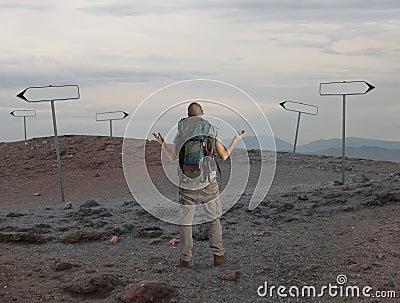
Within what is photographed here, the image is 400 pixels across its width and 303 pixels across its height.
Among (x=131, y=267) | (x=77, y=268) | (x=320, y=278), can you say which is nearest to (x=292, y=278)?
(x=320, y=278)

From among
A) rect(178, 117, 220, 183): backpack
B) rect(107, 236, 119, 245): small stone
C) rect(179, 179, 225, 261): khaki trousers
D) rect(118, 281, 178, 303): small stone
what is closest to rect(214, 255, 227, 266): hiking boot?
rect(179, 179, 225, 261): khaki trousers

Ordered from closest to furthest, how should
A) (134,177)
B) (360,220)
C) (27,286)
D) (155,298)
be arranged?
(155,298), (27,286), (134,177), (360,220)

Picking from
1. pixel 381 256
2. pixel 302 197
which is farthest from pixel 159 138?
pixel 302 197

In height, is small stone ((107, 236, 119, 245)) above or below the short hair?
below

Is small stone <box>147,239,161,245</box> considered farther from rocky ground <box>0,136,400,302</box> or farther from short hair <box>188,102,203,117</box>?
short hair <box>188,102,203,117</box>

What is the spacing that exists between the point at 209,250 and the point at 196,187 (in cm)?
165

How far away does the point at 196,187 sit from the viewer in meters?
7.50

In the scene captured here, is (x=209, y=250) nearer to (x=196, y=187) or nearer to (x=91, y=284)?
(x=196, y=187)

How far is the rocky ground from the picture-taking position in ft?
22.2

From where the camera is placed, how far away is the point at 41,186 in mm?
19172

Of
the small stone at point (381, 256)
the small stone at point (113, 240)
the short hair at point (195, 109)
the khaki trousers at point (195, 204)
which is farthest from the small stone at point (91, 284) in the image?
the small stone at point (381, 256)

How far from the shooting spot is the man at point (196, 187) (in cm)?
739

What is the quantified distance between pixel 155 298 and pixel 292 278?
165 centimetres

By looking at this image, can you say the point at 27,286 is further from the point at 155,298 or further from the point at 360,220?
the point at 360,220
